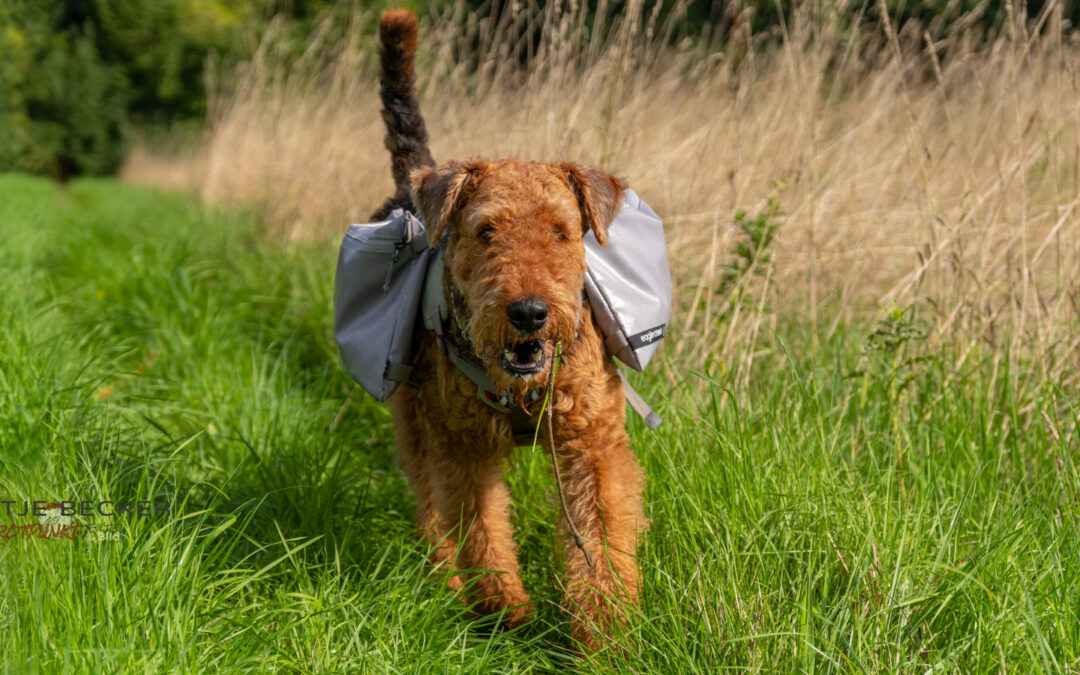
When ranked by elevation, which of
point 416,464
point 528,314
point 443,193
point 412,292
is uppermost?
point 443,193

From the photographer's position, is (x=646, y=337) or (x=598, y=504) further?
(x=646, y=337)

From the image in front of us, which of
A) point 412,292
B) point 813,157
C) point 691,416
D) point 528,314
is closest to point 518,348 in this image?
point 528,314

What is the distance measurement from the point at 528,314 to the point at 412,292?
82cm

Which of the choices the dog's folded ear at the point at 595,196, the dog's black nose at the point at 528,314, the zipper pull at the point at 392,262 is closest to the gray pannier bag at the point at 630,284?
the dog's folded ear at the point at 595,196

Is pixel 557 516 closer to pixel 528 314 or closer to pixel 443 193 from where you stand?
pixel 528 314

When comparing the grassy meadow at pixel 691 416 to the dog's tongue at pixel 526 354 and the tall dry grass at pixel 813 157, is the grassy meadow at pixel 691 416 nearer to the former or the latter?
the tall dry grass at pixel 813 157

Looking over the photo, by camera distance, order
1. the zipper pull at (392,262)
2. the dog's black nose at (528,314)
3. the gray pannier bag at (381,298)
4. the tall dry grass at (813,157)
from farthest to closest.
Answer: the tall dry grass at (813,157) < the zipper pull at (392,262) < the gray pannier bag at (381,298) < the dog's black nose at (528,314)

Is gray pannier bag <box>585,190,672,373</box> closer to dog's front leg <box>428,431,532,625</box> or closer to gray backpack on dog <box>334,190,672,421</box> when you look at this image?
gray backpack on dog <box>334,190,672,421</box>

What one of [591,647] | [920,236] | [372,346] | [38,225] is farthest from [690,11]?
[591,647]

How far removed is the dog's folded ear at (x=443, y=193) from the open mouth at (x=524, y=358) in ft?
1.70

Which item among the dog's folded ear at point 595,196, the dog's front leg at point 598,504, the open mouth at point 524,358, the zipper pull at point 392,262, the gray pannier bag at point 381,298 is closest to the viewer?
the open mouth at point 524,358

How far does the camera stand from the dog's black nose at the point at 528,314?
6.73 feet

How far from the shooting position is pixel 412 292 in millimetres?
2762

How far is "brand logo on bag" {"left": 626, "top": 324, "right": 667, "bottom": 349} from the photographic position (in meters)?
2.59
